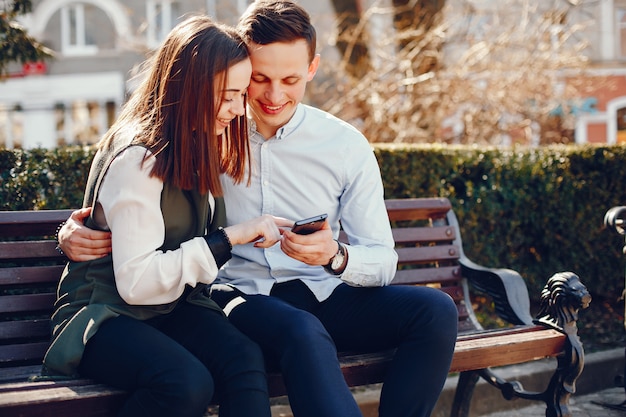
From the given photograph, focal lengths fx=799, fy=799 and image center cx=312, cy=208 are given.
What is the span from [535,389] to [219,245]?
264 centimetres

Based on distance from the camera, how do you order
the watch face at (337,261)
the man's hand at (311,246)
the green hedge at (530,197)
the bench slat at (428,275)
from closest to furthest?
the man's hand at (311,246) < the watch face at (337,261) < the bench slat at (428,275) < the green hedge at (530,197)

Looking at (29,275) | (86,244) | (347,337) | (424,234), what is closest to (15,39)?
(29,275)

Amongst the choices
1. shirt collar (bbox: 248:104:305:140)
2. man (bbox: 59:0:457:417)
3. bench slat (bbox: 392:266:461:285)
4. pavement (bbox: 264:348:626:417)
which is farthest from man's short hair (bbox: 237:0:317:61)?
pavement (bbox: 264:348:626:417)

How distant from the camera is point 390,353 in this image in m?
2.82

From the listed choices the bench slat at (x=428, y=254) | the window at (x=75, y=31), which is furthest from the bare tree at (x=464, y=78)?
the window at (x=75, y=31)

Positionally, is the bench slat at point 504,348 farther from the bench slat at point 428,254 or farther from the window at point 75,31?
the window at point 75,31

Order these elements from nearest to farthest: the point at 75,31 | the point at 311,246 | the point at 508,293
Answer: the point at 311,246, the point at 508,293, the point at 75,31

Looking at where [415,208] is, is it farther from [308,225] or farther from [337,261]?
[308,225]

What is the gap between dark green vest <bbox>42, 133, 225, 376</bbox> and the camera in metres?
2.47

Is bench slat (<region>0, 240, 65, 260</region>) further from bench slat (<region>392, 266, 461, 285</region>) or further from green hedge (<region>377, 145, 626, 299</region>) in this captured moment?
green hedge (<region>377, 145, 626, 299</region>)

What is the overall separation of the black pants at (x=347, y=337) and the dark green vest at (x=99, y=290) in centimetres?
26

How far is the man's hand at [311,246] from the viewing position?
8.69 feet

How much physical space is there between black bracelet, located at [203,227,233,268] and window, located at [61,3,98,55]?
25.5 metres

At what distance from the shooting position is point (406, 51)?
8945 millimetres
